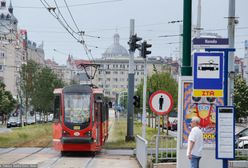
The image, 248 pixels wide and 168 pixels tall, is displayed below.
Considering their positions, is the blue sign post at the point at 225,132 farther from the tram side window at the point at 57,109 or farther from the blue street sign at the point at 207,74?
the tram side window at the point at 57,109

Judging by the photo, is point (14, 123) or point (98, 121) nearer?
point (98, 121)

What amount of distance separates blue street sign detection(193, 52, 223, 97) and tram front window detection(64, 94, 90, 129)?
14.0m

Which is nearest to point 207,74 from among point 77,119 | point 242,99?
point 77,119

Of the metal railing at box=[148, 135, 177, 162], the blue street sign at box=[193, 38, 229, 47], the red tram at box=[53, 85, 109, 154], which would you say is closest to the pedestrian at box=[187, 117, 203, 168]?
the blue street sign at box=[193, 38, 229, 47]

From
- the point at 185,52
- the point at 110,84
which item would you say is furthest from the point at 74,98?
the point at 110,84

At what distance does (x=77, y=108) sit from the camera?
26.4 meters

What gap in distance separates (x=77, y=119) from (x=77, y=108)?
1.69 feet

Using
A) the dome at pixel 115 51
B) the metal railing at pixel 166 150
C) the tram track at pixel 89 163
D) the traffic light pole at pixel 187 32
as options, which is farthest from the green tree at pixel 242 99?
the dome at pixel 115 51

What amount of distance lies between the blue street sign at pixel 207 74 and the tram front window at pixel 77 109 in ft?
46.0

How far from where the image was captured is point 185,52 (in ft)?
47.6

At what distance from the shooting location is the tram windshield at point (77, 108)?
26.2 metres

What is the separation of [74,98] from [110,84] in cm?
15465

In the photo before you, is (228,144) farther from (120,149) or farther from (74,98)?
(120,149)

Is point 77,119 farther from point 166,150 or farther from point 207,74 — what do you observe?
point 207,74
